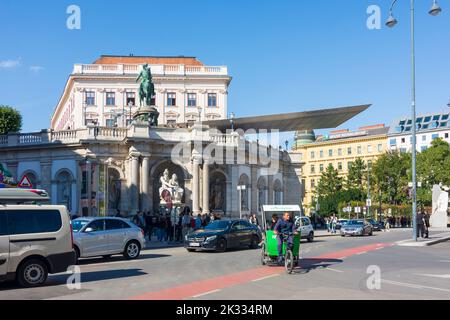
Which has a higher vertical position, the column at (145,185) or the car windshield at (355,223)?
the column at (145,185)

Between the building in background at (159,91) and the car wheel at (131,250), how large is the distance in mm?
61048

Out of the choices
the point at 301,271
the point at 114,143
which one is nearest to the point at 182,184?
the point at 114,143

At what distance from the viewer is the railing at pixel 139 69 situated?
8212 centimetres

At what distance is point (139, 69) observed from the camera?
8275 centimetres

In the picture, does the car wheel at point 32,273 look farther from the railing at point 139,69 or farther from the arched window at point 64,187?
the railing at point 139,69

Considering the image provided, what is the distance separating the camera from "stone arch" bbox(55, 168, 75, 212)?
1644 inches

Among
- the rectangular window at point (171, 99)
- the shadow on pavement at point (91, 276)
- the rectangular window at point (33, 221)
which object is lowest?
the shadow on pavement at point (91, 276)

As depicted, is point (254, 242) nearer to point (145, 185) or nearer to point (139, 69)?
point (145, 185)

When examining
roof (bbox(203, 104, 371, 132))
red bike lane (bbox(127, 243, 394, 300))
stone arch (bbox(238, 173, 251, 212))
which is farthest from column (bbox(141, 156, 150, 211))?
red bike lane (bbox(127, 243, 394, 300))

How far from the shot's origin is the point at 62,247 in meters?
13.9

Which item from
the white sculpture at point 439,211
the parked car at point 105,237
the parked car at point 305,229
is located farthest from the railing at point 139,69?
the parked car at point 105,237

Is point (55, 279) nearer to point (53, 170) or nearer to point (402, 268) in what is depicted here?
point (402, 268)

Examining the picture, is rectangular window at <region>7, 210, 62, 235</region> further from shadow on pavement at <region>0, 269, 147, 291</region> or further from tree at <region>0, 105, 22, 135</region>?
tree at <region>0, 105, 22, 135</region>

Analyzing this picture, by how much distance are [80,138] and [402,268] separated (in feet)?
98.3
